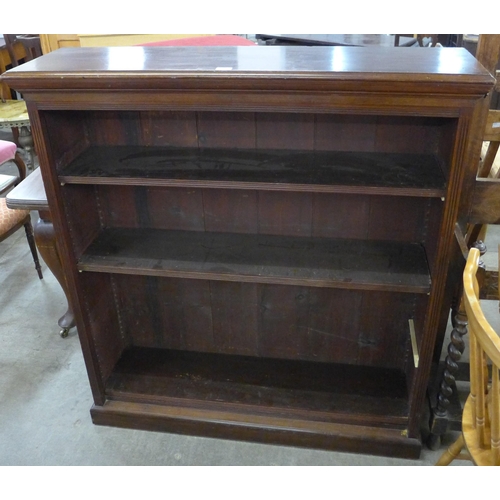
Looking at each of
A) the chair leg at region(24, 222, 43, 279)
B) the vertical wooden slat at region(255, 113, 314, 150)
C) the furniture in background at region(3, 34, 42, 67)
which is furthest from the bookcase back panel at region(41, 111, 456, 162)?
the furniture in background at region(3, 34, 42, 67)

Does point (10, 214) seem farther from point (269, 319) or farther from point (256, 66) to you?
point (256, 66)

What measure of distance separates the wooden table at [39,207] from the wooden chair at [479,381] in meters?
1.42

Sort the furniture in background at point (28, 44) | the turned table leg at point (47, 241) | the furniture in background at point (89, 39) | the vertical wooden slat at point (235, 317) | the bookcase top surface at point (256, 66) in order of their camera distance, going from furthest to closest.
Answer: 1. the furniture in background at point (28, 44)
2. the furniture in background at point (89, 39)
3. the turned table leg at point (47, 241)
4. the vertical wooden slat at point (235, 317)
5. the bookcase top surface at point (256, 66)

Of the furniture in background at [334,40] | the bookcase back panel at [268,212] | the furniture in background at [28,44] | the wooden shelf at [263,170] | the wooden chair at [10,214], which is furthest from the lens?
the furniture in background at [28,44]

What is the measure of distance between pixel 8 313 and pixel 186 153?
4.96 feet

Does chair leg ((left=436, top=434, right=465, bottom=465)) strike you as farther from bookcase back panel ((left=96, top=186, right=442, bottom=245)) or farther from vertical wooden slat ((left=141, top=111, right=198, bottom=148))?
vertical wooden slat ((left=141, top=111, right=198, bottom=148))

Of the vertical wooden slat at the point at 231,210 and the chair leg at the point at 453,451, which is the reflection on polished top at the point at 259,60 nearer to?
the vertical wooden slat at the point at 231,210

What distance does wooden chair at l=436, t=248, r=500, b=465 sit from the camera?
3.33ft

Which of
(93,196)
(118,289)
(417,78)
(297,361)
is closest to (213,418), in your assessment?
(297,361)

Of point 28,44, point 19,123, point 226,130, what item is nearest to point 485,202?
point 226,130

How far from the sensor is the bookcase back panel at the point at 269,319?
5.90ft

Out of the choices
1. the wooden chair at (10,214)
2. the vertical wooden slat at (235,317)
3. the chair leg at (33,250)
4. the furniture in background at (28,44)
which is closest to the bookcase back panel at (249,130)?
the vertical wooden slat at (235,317)

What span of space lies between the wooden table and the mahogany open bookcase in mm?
272

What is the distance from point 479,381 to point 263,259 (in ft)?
2.33
